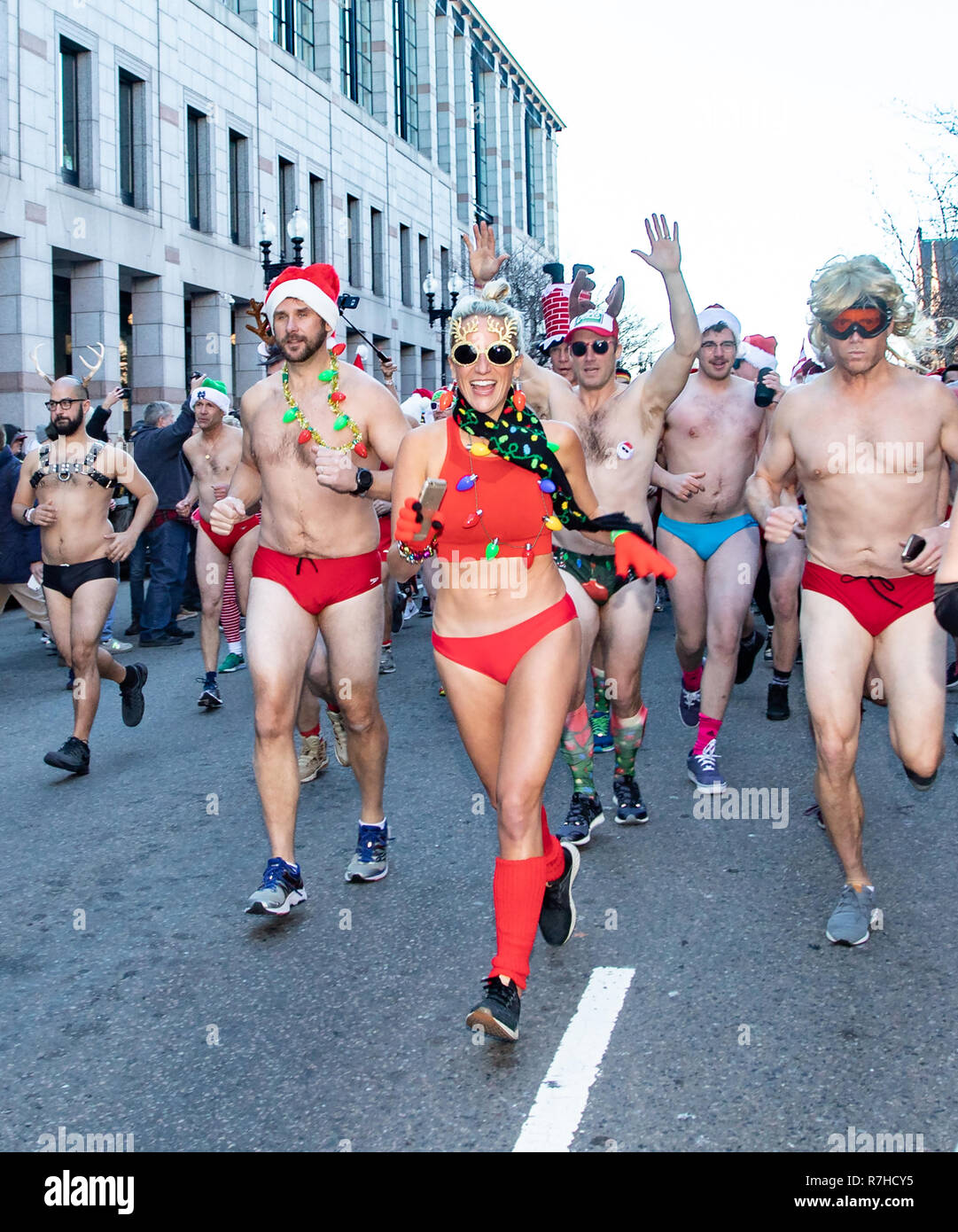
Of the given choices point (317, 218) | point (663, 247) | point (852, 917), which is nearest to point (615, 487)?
point (663, 247)

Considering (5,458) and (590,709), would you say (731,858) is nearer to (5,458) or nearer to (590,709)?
(590,709)

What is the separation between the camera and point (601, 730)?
25.7 ft

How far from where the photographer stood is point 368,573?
218 inches

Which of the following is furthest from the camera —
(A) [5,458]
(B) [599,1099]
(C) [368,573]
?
(A) [5,458]

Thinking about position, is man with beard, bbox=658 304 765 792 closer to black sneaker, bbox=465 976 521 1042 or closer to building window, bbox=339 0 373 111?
black sneaker, bbox=465 976 521 1042

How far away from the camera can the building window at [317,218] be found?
1419 inches

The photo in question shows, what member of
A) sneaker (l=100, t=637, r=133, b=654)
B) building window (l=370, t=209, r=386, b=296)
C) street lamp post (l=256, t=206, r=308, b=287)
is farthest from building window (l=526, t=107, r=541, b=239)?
sneaker (l=100, t=637, r=133, b=654)

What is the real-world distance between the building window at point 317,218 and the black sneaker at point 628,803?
3154 centimetres

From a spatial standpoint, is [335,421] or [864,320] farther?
[335,421]

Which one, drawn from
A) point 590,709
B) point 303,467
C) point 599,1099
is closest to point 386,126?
point 590,709

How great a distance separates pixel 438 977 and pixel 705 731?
9.28 feet

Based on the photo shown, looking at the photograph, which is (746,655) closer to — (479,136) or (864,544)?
(864,544)

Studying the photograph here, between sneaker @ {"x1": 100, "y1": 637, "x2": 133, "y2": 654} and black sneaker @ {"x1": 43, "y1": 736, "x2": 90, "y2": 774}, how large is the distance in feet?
16.7
